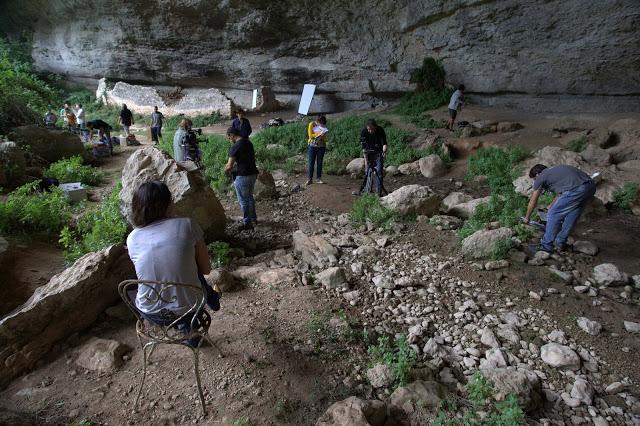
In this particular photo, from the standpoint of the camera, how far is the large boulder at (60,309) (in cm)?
323

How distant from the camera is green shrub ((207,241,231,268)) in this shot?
4.95 meters

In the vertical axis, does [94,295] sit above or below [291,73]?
below

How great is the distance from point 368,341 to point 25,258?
14.6 feet

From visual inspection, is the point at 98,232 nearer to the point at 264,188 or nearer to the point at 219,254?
the point at 219,254

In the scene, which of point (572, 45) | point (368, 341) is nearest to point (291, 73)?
point (572, 45)

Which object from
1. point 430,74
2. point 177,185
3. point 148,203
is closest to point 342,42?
point 430,74

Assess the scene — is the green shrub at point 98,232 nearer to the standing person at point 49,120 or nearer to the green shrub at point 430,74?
the standing person at point 49,120

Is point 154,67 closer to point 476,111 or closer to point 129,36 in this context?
point 129,36

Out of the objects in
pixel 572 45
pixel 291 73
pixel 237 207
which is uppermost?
pixel 572 45

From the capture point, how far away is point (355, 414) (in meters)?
2.62

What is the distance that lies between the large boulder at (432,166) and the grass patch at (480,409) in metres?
7.17

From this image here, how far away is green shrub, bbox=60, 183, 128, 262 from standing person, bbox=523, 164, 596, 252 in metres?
5.55

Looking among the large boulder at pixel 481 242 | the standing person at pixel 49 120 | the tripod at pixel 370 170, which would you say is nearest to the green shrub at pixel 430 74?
the tripod at pixel 370 170

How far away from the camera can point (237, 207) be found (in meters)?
7.34
